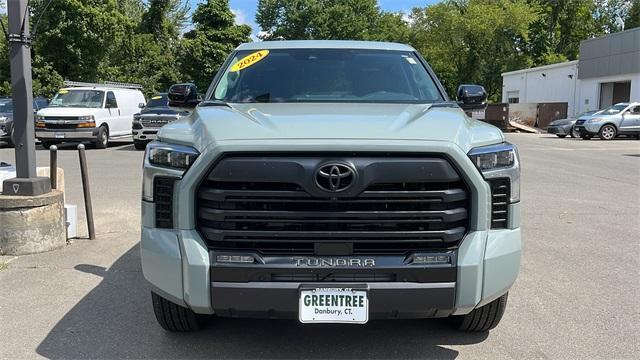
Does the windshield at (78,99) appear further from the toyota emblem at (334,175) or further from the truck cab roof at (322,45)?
the toyota emblem at (334,175)

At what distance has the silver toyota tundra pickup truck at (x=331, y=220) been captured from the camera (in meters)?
3.10

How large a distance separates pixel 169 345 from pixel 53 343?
2.46 ft

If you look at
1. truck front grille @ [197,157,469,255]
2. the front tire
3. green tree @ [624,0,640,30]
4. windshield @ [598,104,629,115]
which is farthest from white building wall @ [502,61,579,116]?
truck front grille @ [197,157,469,255]

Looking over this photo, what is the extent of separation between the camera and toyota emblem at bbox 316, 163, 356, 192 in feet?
10.0

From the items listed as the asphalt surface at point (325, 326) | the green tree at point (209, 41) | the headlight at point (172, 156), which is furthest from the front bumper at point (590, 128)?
the headlight at point (172, 156)

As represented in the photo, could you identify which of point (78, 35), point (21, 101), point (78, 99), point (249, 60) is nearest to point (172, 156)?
point (249, 60)

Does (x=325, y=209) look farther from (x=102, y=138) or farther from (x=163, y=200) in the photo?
(x=102, y=138)

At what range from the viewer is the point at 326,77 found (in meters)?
4.74

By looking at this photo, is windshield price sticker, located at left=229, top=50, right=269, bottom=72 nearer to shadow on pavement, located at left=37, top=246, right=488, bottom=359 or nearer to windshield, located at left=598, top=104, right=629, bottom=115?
shadow on pavement, located at left=37, top=246, right=488, bottom=359

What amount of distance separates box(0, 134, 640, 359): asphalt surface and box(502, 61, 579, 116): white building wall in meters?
35.5

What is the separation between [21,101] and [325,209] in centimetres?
404

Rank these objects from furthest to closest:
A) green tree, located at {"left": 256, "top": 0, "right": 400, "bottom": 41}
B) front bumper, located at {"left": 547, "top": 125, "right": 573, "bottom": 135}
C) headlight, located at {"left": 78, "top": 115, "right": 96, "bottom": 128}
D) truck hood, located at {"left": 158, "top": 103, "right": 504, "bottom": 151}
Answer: green tree, located at {"left": 256, "top": 0, "right": 400, "bottom": 41} < front bumper, located at {"left": 547, "top": 125, "right": 573, "bottom": 135} < headlight, located at {"left": 78, "top": 115, "right": 96, "bottom": 128} < truck hood, located at {"left": 158, "top": 103, "right": 504, "bottom": 151}

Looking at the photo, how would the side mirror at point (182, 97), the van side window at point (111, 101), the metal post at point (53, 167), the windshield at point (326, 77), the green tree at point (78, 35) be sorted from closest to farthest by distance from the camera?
the windshield at point (326, 77) → the side mirror at point (182, 97) → the metal post at point (53, 167) → the van side window at point (111, 101) → the green tree at point (78, 35)

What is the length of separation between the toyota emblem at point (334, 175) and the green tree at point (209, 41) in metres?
40.3
